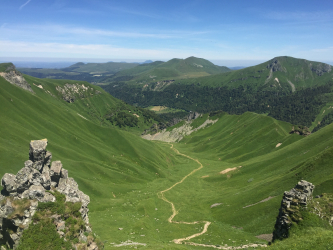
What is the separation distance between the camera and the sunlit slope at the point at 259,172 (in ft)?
220

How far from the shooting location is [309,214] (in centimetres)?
4153

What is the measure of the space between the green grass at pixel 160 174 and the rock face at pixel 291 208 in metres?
7.10

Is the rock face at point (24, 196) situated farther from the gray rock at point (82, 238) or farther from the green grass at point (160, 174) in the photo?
the green grass at point (160, 174)

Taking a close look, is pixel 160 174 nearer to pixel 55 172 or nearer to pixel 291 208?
pixel 55 172

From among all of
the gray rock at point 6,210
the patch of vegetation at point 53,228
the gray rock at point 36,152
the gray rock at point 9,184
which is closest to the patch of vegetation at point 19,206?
the gray rock at point 6,210

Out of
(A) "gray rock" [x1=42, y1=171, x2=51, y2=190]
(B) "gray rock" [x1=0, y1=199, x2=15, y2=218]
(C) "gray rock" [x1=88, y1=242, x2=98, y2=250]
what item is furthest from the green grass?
(B) "gray rock" [x1=0, y1=199, x2=15, y2=218]

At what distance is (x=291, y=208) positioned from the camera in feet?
143

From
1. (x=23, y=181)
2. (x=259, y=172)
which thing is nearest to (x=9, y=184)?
(x=23, y=181)

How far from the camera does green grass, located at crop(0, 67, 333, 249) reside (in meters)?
63.3

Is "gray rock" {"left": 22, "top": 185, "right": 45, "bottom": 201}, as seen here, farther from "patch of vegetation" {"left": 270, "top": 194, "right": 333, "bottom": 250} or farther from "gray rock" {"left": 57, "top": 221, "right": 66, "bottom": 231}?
"patch of vegetation" {"left": 270, "top": 194, "right": 333, "bottom": 250}

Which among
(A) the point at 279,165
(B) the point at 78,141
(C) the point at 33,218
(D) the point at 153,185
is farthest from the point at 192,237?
(B) the point at 78,141

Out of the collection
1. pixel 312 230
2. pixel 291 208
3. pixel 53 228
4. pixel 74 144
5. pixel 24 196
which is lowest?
pixel 74 144

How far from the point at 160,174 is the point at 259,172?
54261mm

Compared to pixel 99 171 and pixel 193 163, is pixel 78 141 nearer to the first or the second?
pixel 99 171
